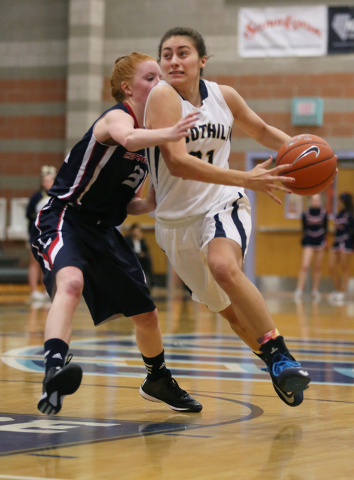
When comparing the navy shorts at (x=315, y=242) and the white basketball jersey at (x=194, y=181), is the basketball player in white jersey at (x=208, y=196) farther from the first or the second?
the navy shorts at (x=315, y=242)

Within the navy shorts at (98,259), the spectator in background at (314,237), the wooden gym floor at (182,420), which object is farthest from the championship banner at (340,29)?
the navy shorts at (98,259)

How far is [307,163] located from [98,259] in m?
0.96

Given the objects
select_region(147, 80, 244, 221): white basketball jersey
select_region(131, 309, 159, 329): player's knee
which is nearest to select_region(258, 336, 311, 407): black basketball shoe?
select_region(131, 309, 159, 329): player's knee

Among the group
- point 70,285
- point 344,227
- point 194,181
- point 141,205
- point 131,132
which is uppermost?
point 131,132

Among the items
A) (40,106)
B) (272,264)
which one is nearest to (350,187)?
(272,264)

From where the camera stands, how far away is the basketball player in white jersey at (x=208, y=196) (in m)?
3.01

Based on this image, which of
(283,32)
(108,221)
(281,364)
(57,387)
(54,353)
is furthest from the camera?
(283,32)

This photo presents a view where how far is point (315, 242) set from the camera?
1185 centimetres

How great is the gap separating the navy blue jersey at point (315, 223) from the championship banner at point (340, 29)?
3084 mm

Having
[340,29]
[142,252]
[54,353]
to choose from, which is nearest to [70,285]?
[54,353]

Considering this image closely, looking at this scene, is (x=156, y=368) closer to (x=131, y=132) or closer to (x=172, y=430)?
(x=172, y=430)

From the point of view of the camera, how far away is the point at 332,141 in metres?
13.1

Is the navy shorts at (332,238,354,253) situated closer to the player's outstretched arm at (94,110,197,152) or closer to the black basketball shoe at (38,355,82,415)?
the player's outstretched arm at (94,110,197,152)

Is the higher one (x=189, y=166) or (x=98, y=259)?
(x=189, y=166)
